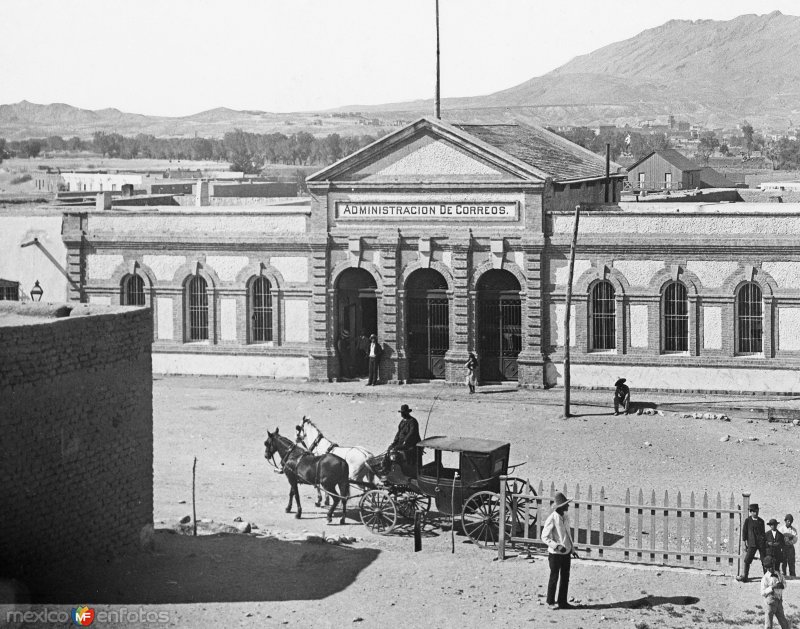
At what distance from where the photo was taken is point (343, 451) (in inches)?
875

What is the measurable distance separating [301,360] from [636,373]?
944 cm

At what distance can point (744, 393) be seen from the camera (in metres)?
33.6

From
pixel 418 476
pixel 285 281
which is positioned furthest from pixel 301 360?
pixel 418 476

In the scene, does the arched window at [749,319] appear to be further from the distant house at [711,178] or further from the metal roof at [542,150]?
the distant house at [711,178]

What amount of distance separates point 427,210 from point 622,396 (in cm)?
778

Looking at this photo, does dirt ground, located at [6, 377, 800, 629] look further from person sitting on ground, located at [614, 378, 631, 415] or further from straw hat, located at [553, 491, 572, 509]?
straw hat, located at [553, 491, 572, 509]

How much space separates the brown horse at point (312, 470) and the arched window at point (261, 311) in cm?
1518

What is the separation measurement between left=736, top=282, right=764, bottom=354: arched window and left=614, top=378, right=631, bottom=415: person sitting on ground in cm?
390

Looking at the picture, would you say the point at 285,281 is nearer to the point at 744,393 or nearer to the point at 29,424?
the point at 744,393

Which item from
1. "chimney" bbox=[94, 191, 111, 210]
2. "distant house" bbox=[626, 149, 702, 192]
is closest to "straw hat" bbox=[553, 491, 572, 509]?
"chimney" bbox=[94, 191, 111, 210]

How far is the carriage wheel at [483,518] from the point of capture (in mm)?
19953

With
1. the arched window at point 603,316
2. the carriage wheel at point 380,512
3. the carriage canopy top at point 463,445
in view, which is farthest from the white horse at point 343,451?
the arched window at point 603,316

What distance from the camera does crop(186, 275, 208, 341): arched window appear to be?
3778 cm

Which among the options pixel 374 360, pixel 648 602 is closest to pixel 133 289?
pixel 374 360
